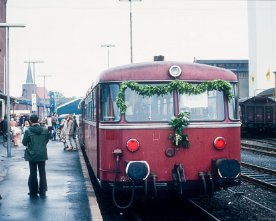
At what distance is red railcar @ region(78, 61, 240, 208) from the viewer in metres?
8.36

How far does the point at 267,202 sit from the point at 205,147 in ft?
8.10

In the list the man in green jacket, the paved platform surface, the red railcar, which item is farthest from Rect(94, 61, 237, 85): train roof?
the paved platform surface

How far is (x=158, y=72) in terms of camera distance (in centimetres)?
865

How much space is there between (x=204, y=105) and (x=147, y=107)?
1045 mm

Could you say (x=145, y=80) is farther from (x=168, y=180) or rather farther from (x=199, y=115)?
(x=168, y=180)

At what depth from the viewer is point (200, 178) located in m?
8.50

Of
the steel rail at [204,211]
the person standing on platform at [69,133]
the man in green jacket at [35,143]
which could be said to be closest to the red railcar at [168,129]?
the steel rail at [204,211]

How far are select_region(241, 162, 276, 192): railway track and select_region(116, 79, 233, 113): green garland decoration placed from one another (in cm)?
385

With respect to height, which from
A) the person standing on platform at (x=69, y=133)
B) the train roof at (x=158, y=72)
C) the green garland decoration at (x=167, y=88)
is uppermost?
the train roof at (x=158, y=72)

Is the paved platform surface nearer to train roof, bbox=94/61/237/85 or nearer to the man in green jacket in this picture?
the man in green jacket

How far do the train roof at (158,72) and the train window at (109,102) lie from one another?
146mm

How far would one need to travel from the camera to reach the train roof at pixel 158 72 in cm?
862

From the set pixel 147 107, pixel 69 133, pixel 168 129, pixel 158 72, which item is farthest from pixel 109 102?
pixel 69 133

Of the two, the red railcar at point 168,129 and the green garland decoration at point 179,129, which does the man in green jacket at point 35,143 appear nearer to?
the red railcar at point 168,129
